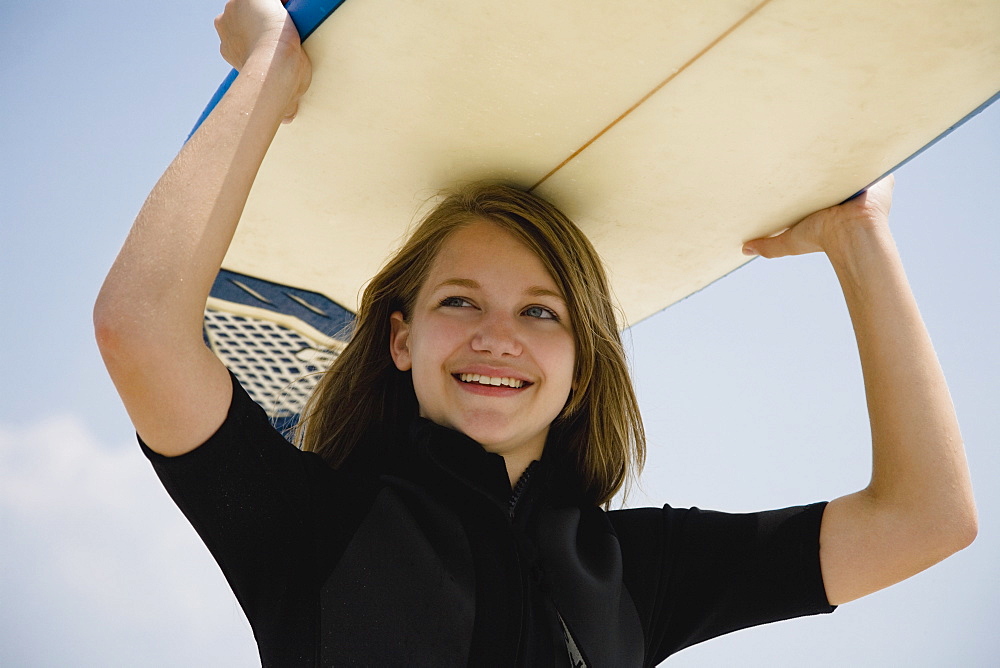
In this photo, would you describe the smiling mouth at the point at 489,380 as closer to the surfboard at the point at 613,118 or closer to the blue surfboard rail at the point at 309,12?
the surfboard at the point at 613,118

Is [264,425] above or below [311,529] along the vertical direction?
above

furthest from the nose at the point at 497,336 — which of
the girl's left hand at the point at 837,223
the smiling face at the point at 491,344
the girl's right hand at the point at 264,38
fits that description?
the girl's left hand at the point at 837,223

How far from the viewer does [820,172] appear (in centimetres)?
174

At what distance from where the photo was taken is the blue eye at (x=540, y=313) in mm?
1808

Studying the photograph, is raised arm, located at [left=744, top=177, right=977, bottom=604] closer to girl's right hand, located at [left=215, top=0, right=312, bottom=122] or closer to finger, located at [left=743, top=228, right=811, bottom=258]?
finger, located at [left=743, top=228, right=811, bottom=258]

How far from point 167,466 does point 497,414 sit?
60 cm

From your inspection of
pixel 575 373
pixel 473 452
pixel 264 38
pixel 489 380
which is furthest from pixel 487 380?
pixel 264 38

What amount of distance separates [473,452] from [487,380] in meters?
0.15

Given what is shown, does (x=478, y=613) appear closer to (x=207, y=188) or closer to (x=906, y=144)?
(x=207, y=188)

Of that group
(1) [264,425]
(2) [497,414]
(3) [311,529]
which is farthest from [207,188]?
(2) [497,414]

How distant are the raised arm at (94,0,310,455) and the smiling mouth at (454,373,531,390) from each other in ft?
1.66

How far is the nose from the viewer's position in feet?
5.50

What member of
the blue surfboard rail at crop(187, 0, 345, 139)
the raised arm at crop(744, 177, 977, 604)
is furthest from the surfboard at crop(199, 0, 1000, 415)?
the raised arm at crop(744, 177, 977, 604)

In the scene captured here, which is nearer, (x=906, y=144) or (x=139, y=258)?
(x=139, y=258)
